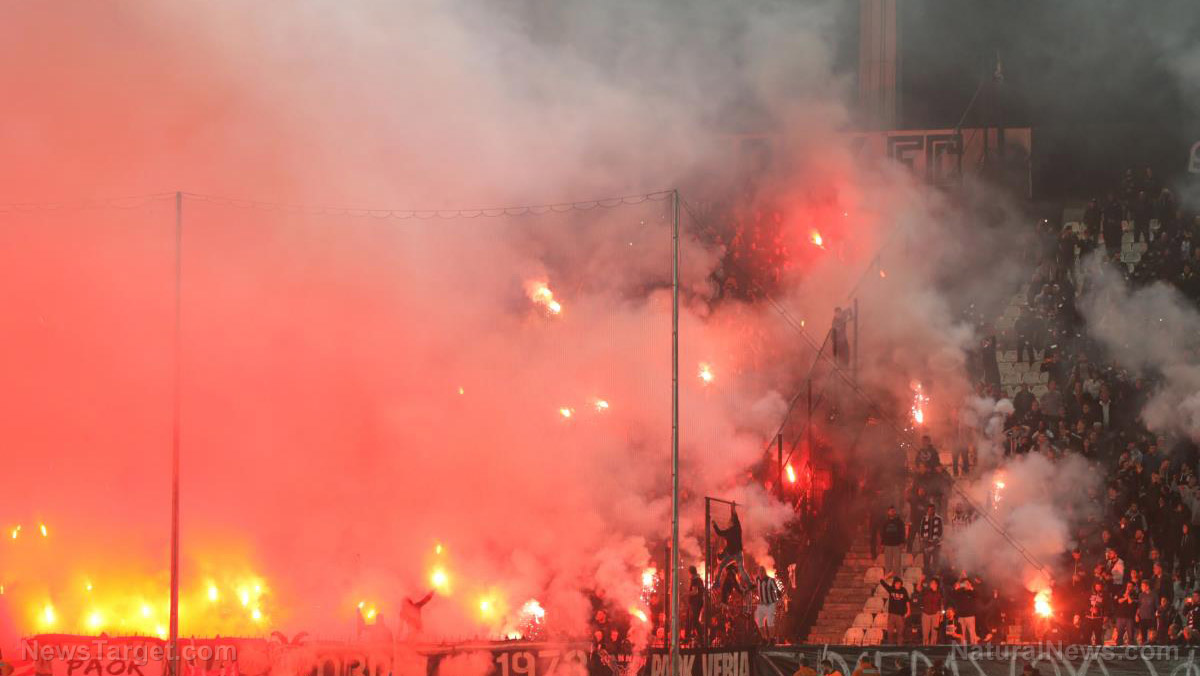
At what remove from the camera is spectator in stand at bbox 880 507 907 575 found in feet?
51.4

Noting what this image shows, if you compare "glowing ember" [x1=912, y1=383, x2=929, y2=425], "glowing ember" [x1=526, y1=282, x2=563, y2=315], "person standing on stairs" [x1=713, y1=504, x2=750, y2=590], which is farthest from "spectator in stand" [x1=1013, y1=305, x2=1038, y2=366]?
"glowing ember" [x1=526, y1=282, x2=563, y2=315]

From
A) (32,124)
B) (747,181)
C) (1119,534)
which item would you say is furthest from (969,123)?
(32,124)

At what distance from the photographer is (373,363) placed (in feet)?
62.4

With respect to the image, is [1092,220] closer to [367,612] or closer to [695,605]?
[695,605]

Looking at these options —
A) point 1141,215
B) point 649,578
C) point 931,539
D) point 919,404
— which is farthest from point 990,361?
point 649,578

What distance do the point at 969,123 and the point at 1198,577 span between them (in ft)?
30.0

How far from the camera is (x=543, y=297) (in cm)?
1992

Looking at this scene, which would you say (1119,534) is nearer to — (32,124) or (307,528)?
(307,528)

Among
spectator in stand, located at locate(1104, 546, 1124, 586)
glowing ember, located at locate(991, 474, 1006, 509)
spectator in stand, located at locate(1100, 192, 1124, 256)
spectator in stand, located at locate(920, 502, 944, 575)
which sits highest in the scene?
spectator in stand, located at locate(1100, 192, 1124, 256)

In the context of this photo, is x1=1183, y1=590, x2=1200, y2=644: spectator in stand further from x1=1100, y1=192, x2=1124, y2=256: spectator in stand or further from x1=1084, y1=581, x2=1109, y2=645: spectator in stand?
x1=1100, y1=192, x2=1124, y2=256: spectator in stand

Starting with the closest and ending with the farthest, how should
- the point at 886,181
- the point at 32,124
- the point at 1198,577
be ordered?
the point at 1198,577 < the point at 32,124 < the point at 886,181

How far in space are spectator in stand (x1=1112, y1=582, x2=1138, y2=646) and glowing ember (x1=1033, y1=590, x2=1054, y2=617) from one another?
95cm

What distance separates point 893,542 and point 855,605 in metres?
0.79

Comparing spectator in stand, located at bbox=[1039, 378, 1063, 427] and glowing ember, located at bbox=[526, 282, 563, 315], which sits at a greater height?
glowing ember, located at bbox=[526, 282, 563, 315]
